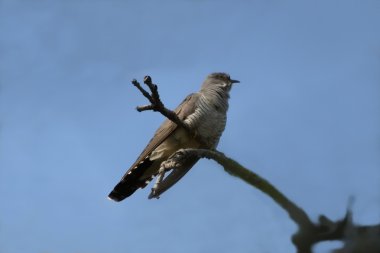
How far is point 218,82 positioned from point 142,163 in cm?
152

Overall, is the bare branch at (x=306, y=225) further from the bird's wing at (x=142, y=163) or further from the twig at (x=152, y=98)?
the bird's wing at (x=142, y=163)

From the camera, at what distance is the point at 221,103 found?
6.06 m

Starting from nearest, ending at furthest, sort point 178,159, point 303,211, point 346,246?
point 346,246, point 303,211, point 178,159

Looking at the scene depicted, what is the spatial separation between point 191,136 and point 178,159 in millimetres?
1216

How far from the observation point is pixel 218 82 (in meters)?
6.56

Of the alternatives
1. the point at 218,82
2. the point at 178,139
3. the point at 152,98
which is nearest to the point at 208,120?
the point at 178,139

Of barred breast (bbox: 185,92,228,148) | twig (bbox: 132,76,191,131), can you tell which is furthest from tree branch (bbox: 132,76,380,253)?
barred breast (bbox: 185,92,228,148)

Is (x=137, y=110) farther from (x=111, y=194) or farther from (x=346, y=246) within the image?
(x=346, y=246)

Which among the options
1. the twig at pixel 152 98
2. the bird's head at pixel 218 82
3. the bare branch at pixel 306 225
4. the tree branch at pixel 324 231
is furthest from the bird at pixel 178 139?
the tree branch at pixel 324 231

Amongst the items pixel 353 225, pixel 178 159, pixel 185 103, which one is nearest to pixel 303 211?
pixel 353 225

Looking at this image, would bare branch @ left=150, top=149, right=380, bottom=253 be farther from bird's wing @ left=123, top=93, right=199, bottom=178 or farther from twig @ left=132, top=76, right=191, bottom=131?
bird's wing @ left=123, top=93, right=199, bottom=178

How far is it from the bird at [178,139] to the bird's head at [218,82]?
1.53ft

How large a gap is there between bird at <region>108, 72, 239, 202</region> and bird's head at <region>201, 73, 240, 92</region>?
466 mm

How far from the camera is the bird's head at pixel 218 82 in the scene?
21.1ft
